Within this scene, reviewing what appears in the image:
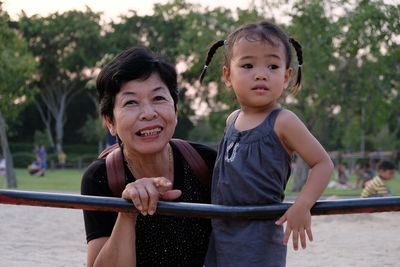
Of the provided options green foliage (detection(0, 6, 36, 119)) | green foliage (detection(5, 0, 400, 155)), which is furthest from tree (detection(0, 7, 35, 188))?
green foliage (detection(5, 0, 400, 155))

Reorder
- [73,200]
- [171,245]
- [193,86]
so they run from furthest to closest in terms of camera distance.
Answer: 1. [193,86]
2. [171,245]
3. [73,200]

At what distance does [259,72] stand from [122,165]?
2.16ft

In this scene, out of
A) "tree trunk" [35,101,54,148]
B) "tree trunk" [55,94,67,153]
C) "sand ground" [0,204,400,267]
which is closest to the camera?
"sand ground" [0,204,400,267]

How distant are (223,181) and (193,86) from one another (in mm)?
50400

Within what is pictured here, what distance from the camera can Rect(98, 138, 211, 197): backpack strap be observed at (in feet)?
9.56

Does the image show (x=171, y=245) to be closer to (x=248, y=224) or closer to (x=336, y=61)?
(x=248, y=224)

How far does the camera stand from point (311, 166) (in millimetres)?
2641

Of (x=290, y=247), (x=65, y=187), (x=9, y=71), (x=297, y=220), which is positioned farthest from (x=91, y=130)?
(x=297, y=220)

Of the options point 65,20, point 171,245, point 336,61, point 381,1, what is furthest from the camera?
point 65,20

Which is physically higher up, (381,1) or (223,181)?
(381,1)

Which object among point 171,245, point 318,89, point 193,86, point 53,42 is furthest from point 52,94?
point 171,245

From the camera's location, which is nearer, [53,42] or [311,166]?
[311,166]

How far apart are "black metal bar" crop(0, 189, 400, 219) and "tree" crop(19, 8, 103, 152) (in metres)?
45.7

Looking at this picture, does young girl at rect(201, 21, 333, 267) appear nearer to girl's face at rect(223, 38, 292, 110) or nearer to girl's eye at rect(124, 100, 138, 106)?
girl's face at rect(223, 38, 292, 110)
